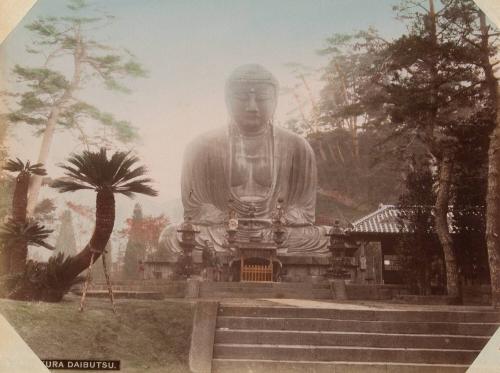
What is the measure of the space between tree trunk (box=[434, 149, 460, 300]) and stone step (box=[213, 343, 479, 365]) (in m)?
3.67

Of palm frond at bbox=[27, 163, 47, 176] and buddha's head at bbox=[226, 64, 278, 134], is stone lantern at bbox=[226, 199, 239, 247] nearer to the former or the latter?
buddha's head at bbox=[226, 64, 278, 134]

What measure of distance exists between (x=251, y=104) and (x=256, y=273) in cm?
465

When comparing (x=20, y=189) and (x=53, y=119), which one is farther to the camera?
(x=53, y=119)

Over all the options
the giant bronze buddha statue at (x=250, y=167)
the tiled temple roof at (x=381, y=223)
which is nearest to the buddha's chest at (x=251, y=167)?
the giant bronze buddha statue at (x=250, y=167)

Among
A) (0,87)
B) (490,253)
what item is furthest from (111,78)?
(490,253)

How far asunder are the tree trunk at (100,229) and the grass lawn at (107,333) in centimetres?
71

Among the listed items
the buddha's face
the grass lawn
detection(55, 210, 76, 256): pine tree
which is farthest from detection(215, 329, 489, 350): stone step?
Answer: the buddha's face

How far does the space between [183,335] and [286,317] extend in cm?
130

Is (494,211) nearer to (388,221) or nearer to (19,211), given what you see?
(388,221)

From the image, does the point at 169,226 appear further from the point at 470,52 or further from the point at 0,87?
the point at 470,52

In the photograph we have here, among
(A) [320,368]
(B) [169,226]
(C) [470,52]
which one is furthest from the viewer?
(B) [169,226]

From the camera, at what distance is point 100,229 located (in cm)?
793

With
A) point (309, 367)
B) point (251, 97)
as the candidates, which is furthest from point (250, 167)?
point (309, 367)

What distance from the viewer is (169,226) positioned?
13.2 m
